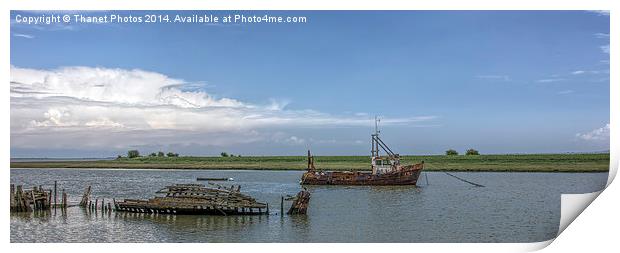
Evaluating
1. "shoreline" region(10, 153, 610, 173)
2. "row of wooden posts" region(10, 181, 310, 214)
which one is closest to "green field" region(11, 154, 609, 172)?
"shoreline" region(10, 153, 610, 173)

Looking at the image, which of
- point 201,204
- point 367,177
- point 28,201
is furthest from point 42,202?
point 367,177

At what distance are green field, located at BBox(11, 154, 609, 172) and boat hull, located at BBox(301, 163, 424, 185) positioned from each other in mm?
15317

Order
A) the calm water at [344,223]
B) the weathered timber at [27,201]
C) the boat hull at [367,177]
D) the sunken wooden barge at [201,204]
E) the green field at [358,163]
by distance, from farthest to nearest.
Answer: the green field at [358,163] → the boat hull at [367,177] → the weathered timber at [27,201] → the sunken wooden barge at [201,204] → the calm water at [344,223]

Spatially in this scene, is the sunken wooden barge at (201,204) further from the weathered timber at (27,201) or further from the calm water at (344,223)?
the weathered timber at (27,201)

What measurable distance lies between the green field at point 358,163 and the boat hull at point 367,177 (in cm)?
1532

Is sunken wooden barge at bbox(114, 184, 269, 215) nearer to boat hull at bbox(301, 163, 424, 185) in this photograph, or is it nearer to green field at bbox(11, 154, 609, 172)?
boat hull at bbox(301, 163, 424, 185)

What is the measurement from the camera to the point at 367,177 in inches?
1282

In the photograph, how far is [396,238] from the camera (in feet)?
51.5

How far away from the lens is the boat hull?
106ft

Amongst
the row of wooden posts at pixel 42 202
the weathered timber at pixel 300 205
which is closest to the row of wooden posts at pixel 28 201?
the row of wooden posts at pixel 42 202

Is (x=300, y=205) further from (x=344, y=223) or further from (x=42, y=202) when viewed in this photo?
(x=42, y=202)

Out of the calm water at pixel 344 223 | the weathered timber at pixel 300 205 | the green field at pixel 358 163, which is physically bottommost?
the calm water at pixel 344 223

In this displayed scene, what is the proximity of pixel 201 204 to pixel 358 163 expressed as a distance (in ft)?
119

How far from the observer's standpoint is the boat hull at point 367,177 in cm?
3225
